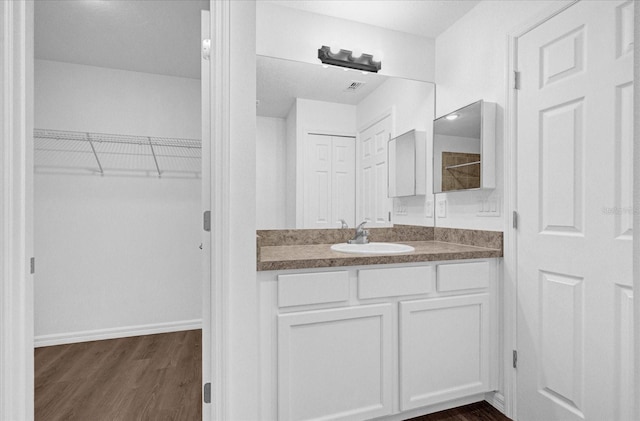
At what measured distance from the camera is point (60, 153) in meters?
2.74

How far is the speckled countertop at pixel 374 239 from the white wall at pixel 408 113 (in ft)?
0.35

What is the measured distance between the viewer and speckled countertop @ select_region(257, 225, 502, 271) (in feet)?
4.66

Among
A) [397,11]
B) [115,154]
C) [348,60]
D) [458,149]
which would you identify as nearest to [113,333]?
[115,154]

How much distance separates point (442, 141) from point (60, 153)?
9.96 ft

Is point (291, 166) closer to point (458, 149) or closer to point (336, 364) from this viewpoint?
point (458, 149)

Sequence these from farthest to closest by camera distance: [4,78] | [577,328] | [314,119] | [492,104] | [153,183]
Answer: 1. [153,183]
2. [314,119]
3. [492,104]
4. [577,328]
5. [4,78]

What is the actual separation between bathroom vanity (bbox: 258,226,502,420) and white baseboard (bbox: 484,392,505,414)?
0.04 metres

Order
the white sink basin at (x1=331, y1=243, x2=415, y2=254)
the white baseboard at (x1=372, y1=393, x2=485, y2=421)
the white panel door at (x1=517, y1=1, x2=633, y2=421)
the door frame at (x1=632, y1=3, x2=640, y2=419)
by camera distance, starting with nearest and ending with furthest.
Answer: the door frame at (x1=632, y1=3, x2=640, y2=419) < the white panel door at (x1=517, y1=1, x2=633, y2=421) < the white baseboard at (x1=372, y1=393, x2=485, y2=421) < the white sink basin at (x1=331, y1=243, x2=415, y2=254)

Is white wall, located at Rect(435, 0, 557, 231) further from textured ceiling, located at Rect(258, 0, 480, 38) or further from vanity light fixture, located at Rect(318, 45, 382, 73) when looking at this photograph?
vanity light fixture, located at Rect(318, 45, 382, 73)

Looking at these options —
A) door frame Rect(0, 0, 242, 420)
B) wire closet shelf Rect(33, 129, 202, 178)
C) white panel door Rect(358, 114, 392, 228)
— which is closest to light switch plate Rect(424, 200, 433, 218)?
white panel door Rect(358, 114, 392, 228)

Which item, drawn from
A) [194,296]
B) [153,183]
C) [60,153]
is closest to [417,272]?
[194,296]

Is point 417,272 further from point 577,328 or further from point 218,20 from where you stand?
point 218,20

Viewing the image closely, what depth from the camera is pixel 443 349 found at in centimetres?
164

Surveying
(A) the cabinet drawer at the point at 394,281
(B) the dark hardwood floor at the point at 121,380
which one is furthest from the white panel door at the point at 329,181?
(B) the dark hardwood floor at the point at 121,380
